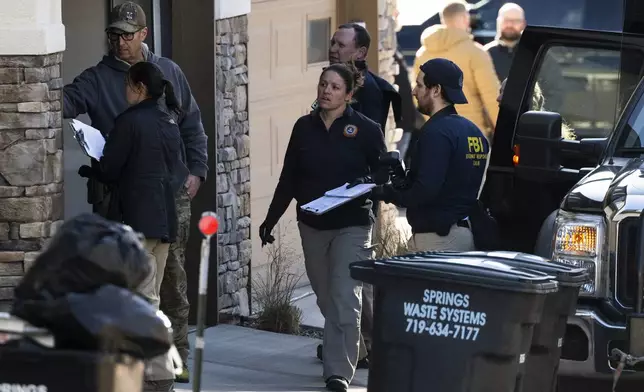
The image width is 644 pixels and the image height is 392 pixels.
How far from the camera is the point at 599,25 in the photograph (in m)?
13.1

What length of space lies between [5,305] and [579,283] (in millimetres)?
3146

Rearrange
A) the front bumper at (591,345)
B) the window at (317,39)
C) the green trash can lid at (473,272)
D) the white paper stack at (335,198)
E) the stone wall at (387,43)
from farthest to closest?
1. the stone wall at (387,43)
2. the window at (317,39)
3. the white paper stack at (335,198)
4. the front bumper at (591,345)
5. the green trash can lid at (473,272)

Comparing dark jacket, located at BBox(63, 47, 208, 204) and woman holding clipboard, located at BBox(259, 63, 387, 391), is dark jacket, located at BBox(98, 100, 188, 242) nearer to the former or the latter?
dark jacket, located at BBox(63, 47, 208, 204)

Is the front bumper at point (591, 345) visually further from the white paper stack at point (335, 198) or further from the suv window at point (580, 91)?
the suv window at point (580, 91)

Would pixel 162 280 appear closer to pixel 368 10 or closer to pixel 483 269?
pixel 483 269

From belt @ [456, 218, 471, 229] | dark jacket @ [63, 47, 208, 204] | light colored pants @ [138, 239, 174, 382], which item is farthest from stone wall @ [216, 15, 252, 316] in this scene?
belt @ [456, 218, 471, 229]

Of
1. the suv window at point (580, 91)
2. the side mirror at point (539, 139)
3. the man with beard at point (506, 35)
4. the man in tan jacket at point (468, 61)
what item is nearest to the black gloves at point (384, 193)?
the side mirror at point (539, 139)

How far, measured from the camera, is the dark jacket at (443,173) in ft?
26.2

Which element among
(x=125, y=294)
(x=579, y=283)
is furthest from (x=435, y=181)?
(x=125, y=294)

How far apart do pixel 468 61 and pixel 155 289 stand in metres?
6.20

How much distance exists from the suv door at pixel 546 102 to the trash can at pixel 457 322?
318 centimetres

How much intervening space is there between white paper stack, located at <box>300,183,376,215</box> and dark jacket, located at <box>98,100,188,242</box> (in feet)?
2.57

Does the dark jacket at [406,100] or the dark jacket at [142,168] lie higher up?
the dark jacket at [406,100]

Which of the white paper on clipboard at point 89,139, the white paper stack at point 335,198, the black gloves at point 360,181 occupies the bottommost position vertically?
the white paper stack at point 335,198
